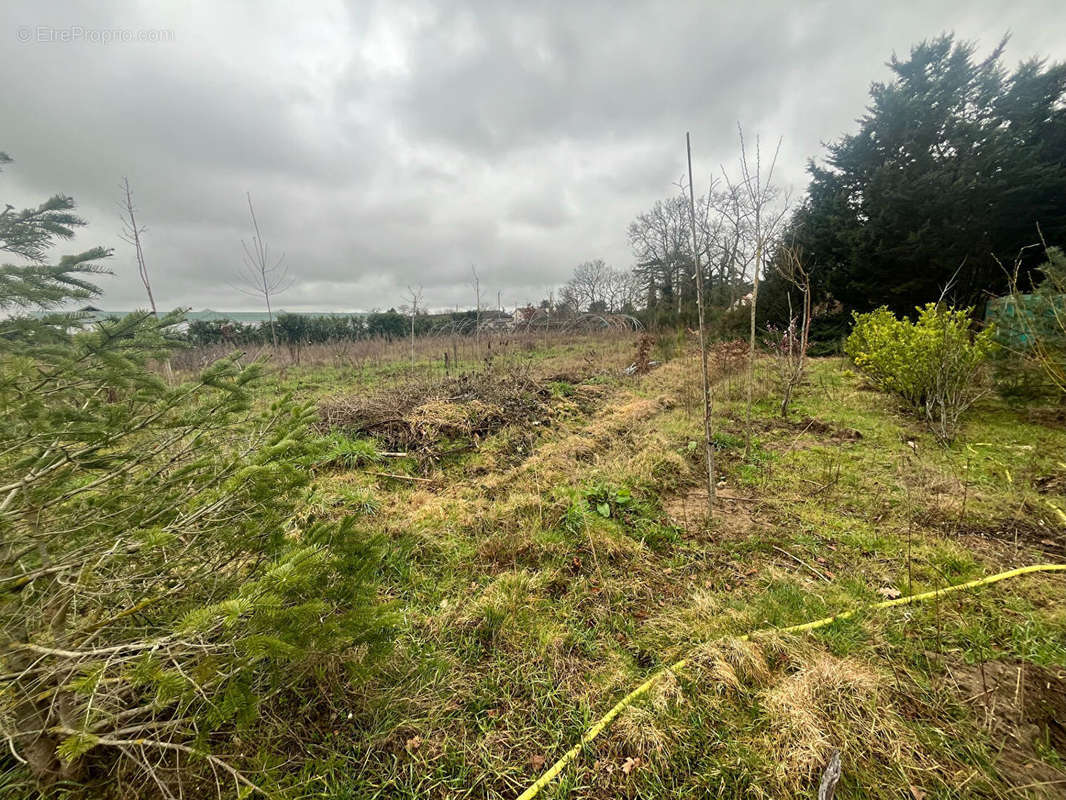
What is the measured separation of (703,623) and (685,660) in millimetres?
353

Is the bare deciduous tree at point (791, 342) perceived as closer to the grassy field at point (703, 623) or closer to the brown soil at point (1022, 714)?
the grassy field at point (703, 623)

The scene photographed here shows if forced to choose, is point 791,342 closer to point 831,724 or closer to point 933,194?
point 831,724

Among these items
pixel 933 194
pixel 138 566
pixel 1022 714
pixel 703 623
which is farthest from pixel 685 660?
pixel 933 194

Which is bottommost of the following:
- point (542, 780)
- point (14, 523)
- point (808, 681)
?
point (542, 780)

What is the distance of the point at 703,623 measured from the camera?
6.64 ft

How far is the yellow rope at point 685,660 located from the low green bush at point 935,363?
9.63ft

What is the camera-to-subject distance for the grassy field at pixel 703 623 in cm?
139

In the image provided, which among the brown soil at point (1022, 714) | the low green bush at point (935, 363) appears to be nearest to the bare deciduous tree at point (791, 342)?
the low green bush at point (935, 363)

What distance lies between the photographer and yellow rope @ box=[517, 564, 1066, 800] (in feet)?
4.61

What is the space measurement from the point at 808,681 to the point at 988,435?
208 inches

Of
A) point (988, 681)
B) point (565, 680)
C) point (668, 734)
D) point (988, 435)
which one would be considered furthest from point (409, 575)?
point (988, 435)

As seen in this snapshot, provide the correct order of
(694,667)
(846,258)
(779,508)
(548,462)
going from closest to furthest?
1. (694,667)
2. (779,508)
3. (548,462)
4. (846,258)

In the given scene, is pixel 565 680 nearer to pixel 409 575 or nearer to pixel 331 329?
pixel 409 575

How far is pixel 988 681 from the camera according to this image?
1640mm
